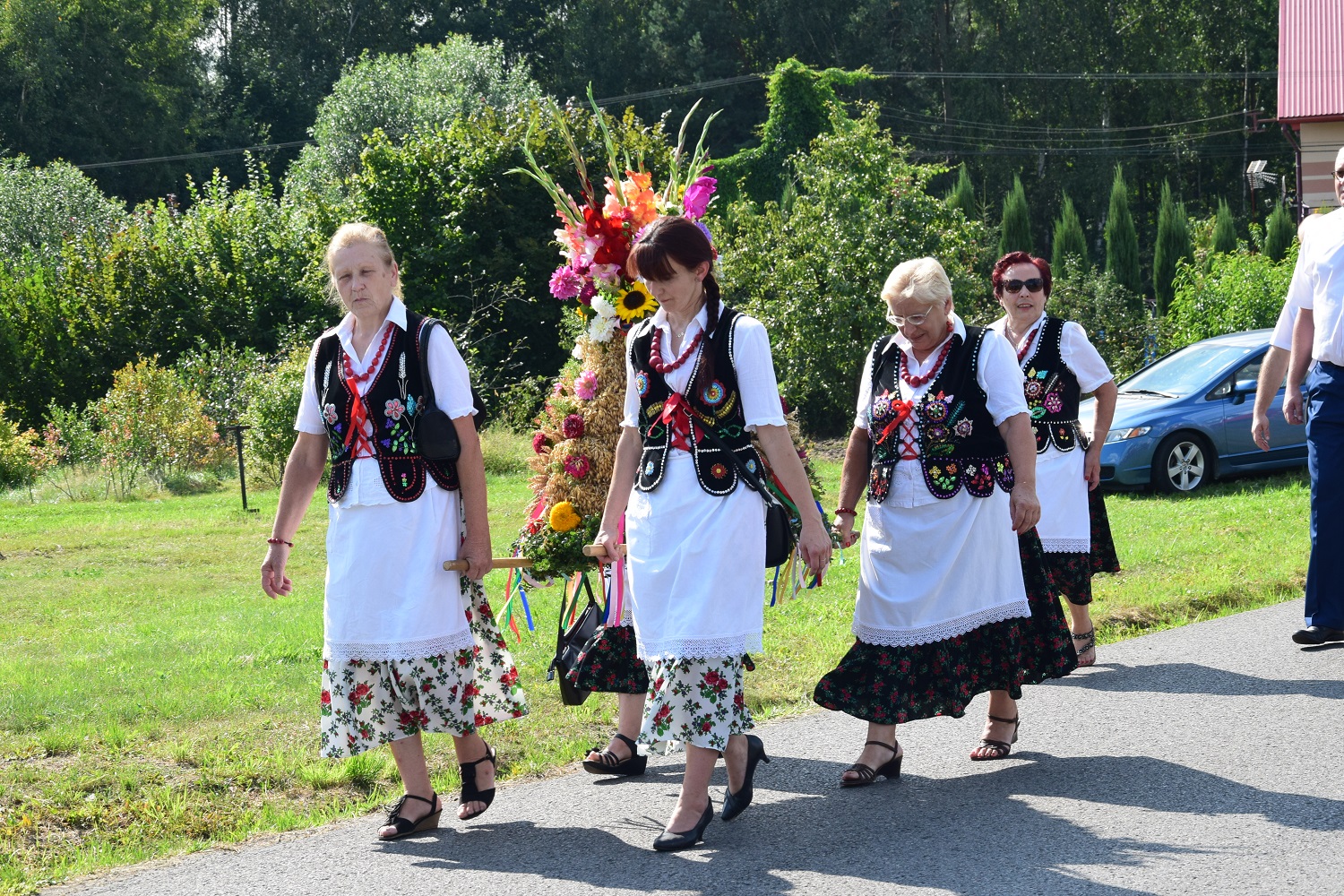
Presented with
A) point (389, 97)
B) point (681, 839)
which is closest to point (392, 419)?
point (681, 839)

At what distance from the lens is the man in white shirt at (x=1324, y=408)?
23.6ft

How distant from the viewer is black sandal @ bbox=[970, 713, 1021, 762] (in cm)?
591

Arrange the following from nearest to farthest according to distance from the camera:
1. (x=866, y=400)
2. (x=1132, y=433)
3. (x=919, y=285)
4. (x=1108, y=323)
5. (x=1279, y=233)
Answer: (x=919, y=285) → (x=866, y=400) → (x=1132, y=433) → (x=1108, y=323) → (x=1279, y=233)

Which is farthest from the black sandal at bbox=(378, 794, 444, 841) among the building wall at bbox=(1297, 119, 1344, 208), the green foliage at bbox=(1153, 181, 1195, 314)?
the green foliage at bbox=(1153, 181, 1195, 314)

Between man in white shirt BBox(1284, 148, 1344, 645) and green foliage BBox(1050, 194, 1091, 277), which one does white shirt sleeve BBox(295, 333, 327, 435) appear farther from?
green foliage BBox(1050, 194, 1091, 277)

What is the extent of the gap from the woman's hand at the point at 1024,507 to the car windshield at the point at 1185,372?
9.95 meters

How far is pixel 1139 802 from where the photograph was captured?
5.22 meters

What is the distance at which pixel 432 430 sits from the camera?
495 centimetres

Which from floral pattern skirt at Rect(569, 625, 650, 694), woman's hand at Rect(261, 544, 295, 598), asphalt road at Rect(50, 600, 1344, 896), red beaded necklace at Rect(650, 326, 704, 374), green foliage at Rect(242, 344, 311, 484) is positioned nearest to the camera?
asphalt road at Rect(50, 600, 1344, 896)

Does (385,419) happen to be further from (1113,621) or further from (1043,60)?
(1043,60)

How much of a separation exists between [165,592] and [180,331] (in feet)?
55.9

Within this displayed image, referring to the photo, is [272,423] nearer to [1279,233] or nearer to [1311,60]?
[1311,60]

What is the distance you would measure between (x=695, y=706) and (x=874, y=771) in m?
1.04

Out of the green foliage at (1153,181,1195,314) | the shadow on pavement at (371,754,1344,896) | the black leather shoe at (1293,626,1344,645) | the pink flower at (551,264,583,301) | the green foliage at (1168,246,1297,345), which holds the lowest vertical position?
the shadow on pavement at (371,754,1344,896)
